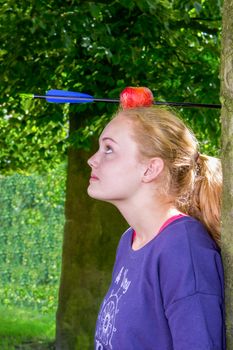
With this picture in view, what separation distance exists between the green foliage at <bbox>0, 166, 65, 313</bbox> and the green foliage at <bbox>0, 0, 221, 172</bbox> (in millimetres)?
3999

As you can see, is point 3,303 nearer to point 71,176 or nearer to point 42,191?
point 42,191

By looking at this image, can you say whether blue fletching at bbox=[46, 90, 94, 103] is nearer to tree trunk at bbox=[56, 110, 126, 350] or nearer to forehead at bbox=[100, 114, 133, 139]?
forehead at bbox=[100, 114, 133, 139]

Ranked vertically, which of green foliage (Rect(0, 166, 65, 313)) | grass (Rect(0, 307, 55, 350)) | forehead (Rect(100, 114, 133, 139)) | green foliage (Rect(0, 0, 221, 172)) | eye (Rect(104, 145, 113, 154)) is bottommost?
grass (Rect(0, 307, 55, 350))

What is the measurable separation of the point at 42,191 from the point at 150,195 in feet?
28.9

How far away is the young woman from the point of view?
6.51 ft

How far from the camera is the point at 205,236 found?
2.12 meters

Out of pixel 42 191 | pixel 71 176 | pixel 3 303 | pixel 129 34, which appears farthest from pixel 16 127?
pixel 3 303

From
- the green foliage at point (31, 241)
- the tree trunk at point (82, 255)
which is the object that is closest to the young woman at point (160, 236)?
the tree trunk at point (82, 255)

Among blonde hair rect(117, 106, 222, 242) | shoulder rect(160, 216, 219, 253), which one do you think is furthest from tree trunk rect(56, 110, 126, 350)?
shoulder rect(160, 216, 219, 253)

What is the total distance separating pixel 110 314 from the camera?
Answer: 222cm

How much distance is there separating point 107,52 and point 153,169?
353 centimetres

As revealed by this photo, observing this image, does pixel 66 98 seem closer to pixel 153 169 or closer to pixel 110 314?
pixel 153 169

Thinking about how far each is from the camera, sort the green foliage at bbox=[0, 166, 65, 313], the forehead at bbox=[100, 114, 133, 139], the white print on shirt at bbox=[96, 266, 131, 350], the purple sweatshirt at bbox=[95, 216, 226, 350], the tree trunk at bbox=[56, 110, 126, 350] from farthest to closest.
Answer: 1. the green foliage at bbox=[0, 166, 65, 313]
2. the tree trunk at bbox=[56, 110, 126, 350]
3. the forehead at bbox=[100, 114, 133, 139]
4. the white print on shirt at bbox=[96, 266, 131, 350]
5. the purple sweatshirt at bbox=[95, 216, 226, 350]

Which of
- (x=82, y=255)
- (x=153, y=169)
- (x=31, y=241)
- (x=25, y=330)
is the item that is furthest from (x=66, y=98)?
(x=31, y=241)
